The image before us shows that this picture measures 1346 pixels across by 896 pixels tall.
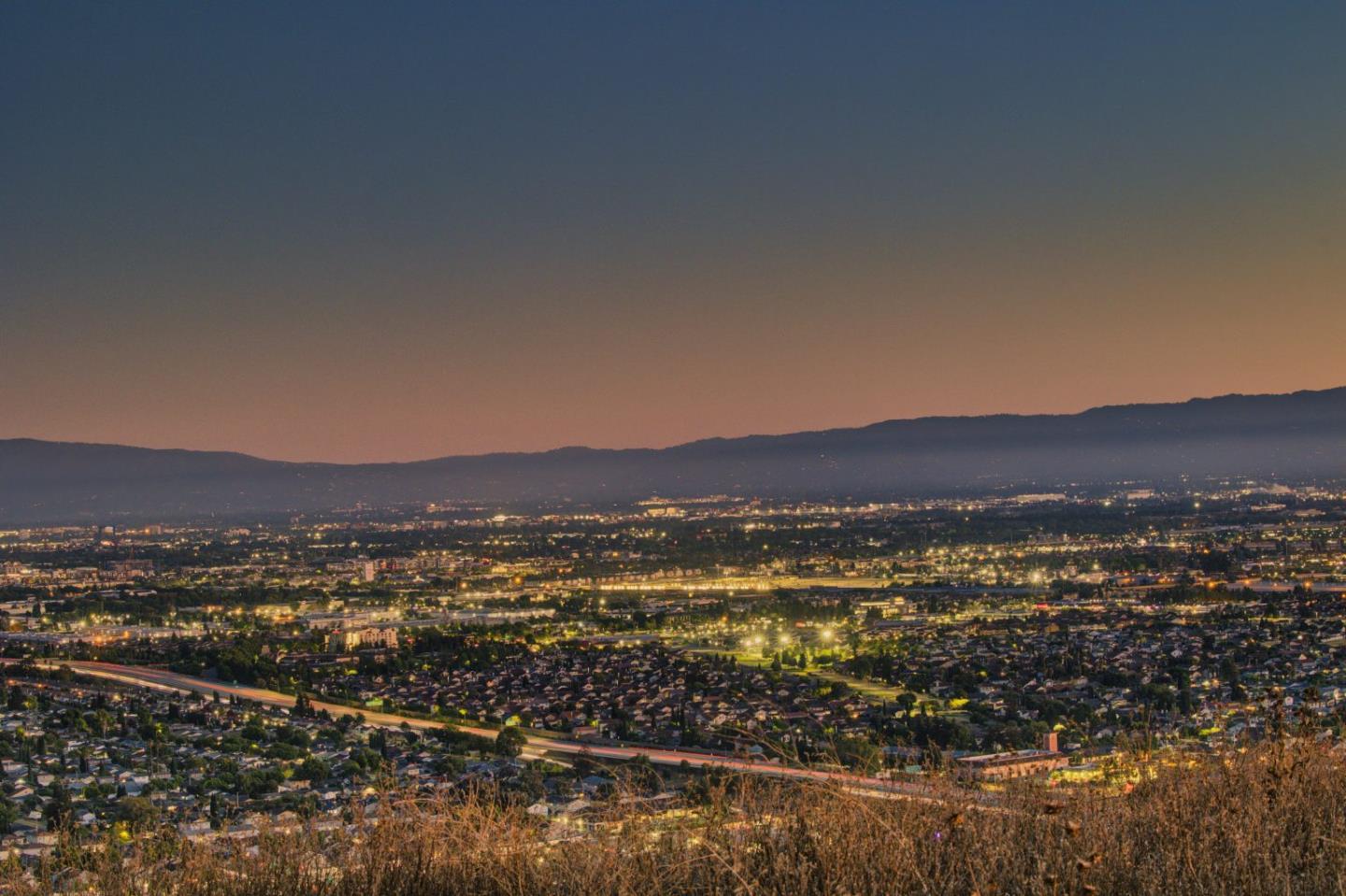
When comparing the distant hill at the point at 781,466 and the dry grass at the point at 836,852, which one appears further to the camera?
the distant hill at the point at 781,466

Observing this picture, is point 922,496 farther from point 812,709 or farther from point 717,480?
point 812,709

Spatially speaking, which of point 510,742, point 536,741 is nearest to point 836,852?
point 510,742

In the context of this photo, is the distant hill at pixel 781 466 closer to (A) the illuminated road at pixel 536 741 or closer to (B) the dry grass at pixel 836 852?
(A) the illuminated road at pixel 536 741

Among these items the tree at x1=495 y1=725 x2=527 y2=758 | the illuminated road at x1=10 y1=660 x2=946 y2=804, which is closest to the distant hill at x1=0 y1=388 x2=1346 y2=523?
the illuminated road at x1=10 y1=660 x2=946 y2=804

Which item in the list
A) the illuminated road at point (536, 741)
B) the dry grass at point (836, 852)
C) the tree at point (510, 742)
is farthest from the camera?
the tree at point (510, 742)

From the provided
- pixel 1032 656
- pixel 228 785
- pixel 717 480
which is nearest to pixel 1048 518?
pixel 1032 656

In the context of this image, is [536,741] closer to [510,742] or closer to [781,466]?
[510,742]

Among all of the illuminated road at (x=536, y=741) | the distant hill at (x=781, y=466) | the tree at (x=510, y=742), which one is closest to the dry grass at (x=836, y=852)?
the illuminated road at (x=536, y=741)
